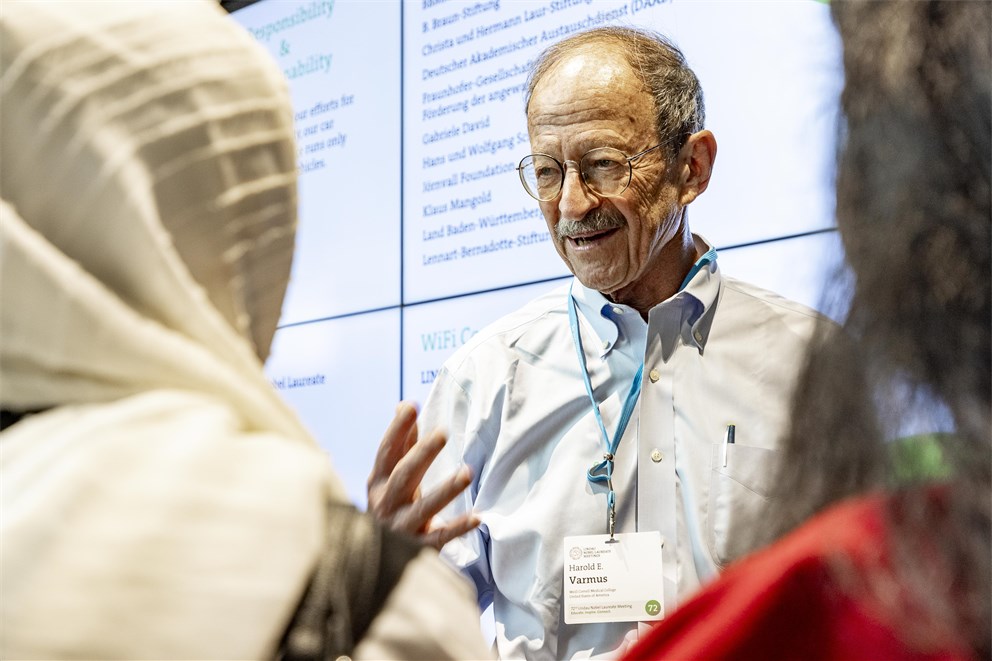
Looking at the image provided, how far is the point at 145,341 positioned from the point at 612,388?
5.38 feet

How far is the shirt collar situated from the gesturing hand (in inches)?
32.8

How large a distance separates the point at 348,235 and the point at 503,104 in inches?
31.8

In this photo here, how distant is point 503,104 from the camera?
10.4 ft

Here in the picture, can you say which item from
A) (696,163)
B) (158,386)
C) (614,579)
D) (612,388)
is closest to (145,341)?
(158,386)

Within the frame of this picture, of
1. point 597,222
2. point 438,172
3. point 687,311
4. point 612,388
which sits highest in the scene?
point 438,172

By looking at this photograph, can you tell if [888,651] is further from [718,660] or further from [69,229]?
[69,229]

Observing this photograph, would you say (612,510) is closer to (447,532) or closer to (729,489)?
(729,489)

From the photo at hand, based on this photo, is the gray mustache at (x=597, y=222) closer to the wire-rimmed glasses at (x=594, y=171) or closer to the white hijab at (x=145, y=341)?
the wire-rimmed glasses at (x=594, y=171)

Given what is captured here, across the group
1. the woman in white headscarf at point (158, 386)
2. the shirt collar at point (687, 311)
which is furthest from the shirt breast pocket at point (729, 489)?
the woman in white headscarf at point (158, 386)

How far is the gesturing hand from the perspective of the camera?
4.79 ft

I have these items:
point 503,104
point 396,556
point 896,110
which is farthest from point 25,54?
point 503,104

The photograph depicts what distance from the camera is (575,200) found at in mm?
2365

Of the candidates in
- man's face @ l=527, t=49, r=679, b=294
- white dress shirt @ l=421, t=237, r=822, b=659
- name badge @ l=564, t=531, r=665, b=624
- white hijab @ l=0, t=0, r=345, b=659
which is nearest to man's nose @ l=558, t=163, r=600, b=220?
man's face @ l=527, t=49, r=679, b=294

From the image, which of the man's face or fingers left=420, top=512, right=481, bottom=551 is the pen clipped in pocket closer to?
the man's face
